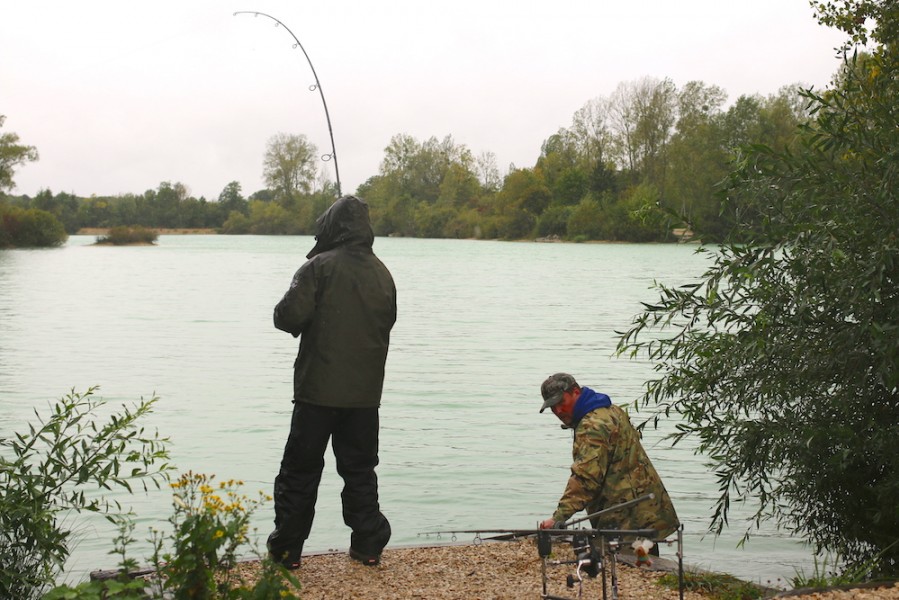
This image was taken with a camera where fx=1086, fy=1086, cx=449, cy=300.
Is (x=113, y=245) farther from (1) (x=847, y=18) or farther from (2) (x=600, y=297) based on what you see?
(1) (x=847, y=18)

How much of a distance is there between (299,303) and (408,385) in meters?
13.5

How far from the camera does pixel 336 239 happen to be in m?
6.43

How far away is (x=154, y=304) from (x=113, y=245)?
85.2 m

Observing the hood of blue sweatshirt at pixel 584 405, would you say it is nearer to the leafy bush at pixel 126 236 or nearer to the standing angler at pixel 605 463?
the standing angler at pixel 605 463

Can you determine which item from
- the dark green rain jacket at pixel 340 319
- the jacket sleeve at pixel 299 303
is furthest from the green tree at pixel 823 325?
the jacket sleeve at pixel 299 303

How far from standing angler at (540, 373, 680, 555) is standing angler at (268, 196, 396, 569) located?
1.08 m

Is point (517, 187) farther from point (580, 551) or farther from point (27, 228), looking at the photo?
point (580, 551)

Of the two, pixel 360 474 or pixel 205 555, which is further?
pixel 360 474

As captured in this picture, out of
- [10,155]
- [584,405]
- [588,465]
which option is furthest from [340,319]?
[10,155]

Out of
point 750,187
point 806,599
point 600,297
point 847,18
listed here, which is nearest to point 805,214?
point 750,187

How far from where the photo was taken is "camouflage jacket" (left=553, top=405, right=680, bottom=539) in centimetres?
601

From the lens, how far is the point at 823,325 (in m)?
6.97

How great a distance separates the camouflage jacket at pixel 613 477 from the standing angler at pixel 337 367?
1248 mm

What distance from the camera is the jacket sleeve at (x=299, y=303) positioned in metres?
6.15
